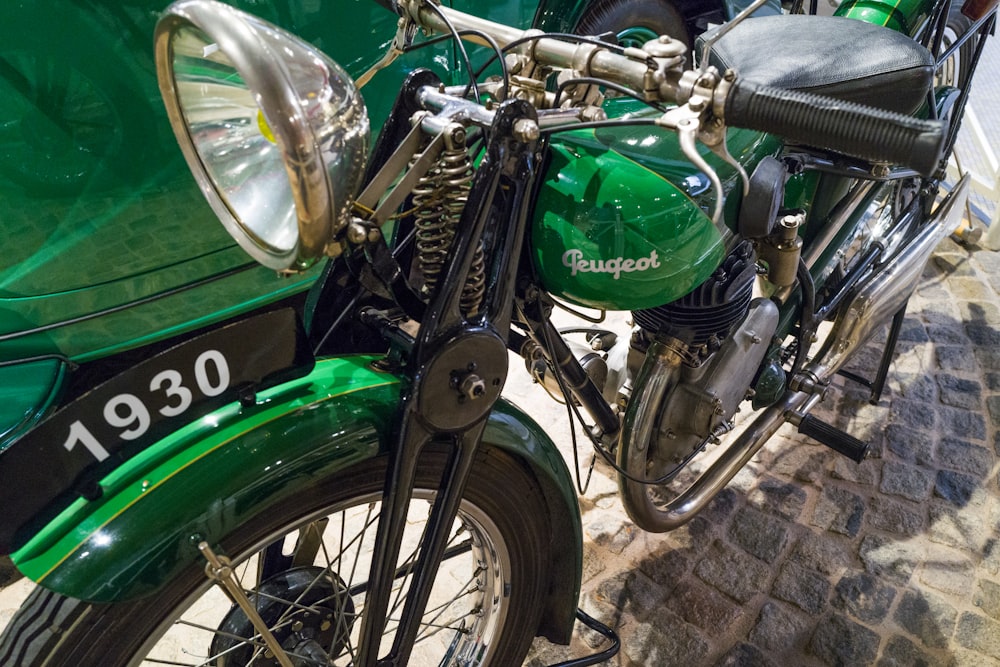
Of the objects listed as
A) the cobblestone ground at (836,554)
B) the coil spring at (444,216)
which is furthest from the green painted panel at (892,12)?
the coil spring at (444,216)

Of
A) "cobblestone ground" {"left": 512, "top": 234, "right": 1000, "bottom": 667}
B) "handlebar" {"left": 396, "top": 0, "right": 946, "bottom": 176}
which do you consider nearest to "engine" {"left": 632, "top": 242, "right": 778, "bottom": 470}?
"cobblestone ground" {"left": 512, "top": 234, "right": 1000, "bottom": 667}

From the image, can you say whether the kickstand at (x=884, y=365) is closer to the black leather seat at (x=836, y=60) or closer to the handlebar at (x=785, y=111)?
the black leather seat at (x=836, y=60)

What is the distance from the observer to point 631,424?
1417 millimetres

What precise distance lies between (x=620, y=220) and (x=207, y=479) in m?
0.62

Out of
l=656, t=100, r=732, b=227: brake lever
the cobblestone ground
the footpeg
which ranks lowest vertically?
the cobblestone ground

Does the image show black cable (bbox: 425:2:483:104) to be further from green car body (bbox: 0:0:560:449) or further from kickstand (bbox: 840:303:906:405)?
kickstand (bbox: 840:303:906:405)

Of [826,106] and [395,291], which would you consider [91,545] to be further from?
[826,106]

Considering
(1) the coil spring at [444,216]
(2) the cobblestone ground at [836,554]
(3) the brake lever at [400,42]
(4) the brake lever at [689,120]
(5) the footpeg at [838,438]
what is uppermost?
(3) the brake lever at [400,42]

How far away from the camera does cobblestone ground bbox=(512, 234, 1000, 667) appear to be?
5.60 ft

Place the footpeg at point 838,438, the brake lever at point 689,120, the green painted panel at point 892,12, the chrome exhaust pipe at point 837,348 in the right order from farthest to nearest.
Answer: the footpeg at point 838,438
the green painted panel at point 892,12
the chrome exhaust pipe at point 837,348
the brake lever at point 689,120

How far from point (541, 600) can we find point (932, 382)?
173 cm

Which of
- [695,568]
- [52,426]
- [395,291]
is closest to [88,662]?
[52,426]

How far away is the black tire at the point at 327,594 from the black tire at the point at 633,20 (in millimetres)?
2184

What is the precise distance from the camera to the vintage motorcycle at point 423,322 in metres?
0.80
